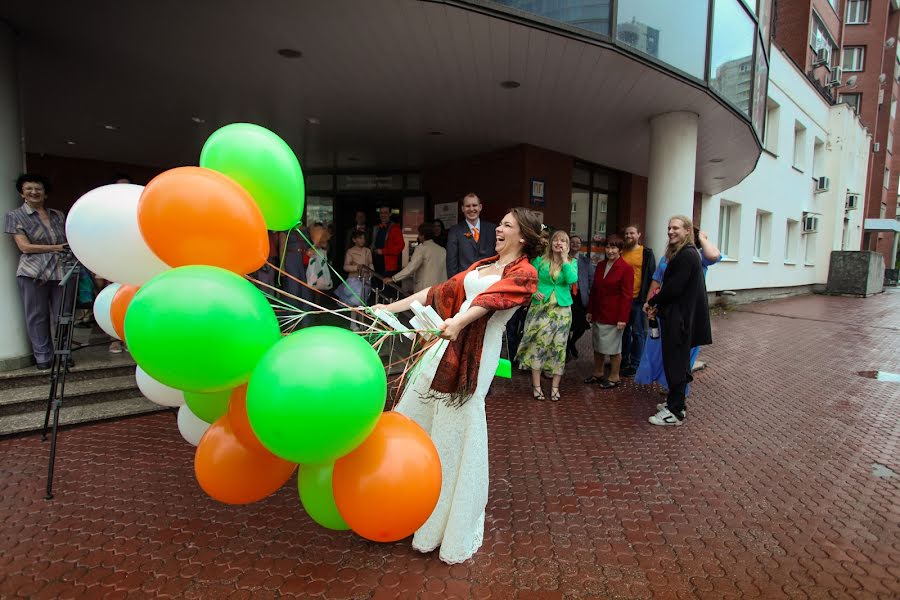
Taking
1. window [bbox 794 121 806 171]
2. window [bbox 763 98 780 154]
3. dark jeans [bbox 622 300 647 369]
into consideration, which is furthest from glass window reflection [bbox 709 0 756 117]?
window [bbox 794 121 806 171]

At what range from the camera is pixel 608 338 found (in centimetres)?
536

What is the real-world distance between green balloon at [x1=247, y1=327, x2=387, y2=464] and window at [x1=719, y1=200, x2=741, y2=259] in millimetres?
15314

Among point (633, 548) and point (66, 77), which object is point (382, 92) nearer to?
point (66, 77)

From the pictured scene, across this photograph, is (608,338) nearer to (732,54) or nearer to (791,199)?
(732,54)

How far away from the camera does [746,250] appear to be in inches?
574

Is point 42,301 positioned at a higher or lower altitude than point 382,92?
lower

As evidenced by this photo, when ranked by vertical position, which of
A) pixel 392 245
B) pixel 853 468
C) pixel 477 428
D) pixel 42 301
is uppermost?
pixel 392 245

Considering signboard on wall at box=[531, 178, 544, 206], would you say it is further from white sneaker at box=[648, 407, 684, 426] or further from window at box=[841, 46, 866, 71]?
window at box=[841, 46, 866, 71]

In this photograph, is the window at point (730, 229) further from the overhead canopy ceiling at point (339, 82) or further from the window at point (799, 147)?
the overhead canopy ceiling at point (339, 82)

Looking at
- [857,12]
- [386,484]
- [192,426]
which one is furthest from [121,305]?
[857,12]

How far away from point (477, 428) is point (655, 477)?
1696 millimetres

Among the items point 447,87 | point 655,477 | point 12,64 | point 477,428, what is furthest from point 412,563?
point 12,64

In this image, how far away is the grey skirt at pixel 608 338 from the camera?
531 cm

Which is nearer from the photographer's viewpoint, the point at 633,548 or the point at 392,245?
the point at 633,548
